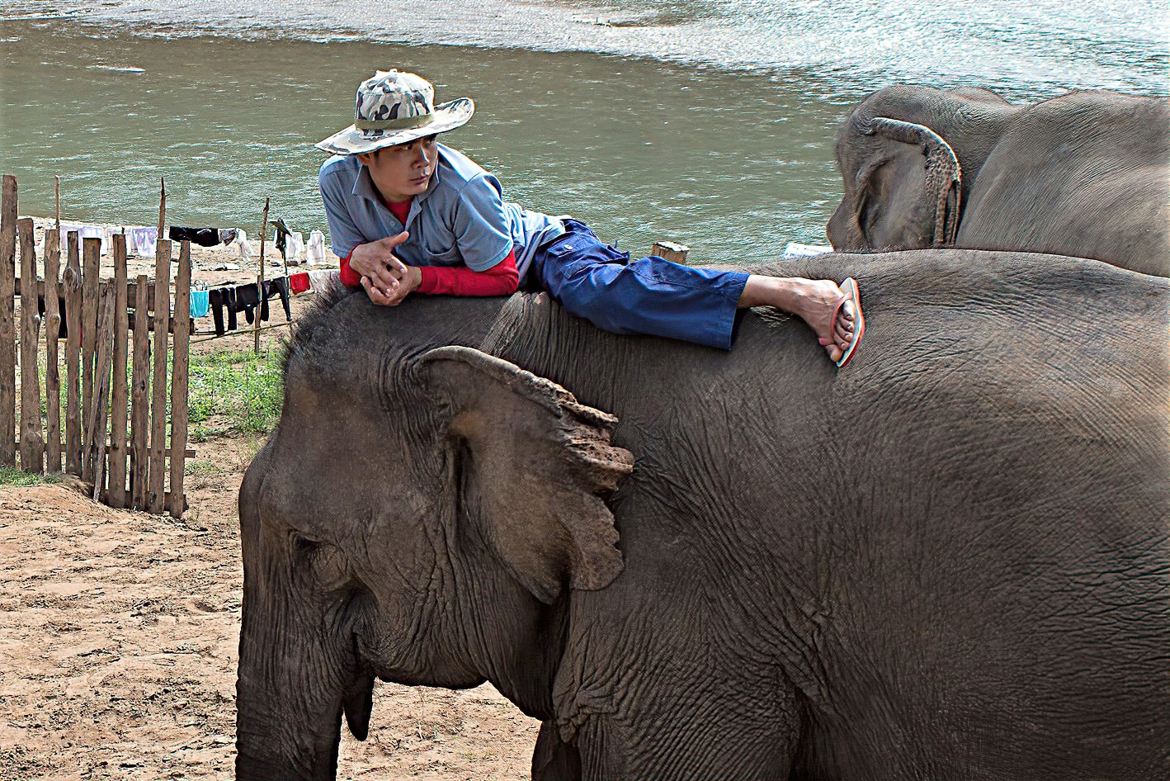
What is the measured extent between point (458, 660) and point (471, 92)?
19926 mm

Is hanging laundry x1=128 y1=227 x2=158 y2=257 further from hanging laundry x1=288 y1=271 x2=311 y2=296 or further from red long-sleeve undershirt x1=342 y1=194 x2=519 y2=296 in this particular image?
red long-sleeve undershirt x1=342 y1=194 x2=519 y2=296

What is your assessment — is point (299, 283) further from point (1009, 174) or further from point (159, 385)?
point (1009, 174)

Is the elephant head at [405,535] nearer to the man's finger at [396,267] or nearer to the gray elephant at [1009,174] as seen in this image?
the man's finger at [396,267]

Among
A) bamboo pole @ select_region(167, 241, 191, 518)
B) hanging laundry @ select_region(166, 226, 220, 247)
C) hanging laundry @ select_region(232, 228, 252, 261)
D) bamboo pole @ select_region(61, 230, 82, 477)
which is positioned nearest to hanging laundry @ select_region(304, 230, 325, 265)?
hanging laundry @ select_region(232, 228, 252, 261)

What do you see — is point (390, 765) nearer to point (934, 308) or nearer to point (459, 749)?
point (459, 749)

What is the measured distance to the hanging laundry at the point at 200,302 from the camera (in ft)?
33.4

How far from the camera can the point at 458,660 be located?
3.01m

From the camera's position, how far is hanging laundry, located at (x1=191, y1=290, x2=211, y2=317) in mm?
10172

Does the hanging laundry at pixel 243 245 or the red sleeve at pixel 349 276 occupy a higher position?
the red sleeve at pixel 349 276

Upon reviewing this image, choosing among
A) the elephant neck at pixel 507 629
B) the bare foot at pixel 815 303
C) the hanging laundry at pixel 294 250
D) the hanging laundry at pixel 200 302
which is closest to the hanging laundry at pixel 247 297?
the hanging laundry at pixel 200 302

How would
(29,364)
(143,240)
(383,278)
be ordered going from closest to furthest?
(383,278) → (29,364) → (143,240)

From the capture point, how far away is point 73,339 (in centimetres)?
711

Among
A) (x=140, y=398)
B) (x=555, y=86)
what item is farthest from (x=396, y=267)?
(x=555, y=86)

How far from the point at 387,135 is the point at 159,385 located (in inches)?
182
